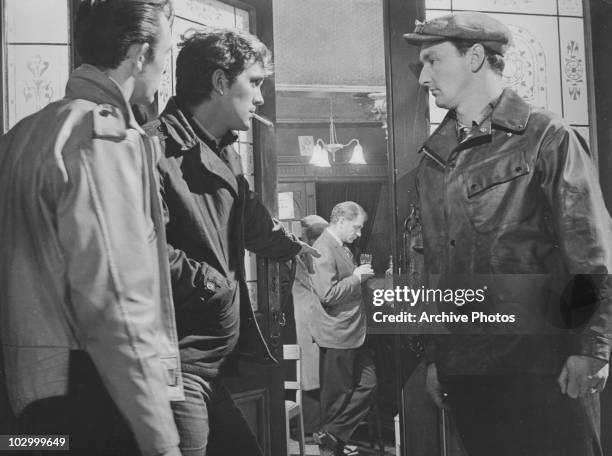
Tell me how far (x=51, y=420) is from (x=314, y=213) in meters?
0.78

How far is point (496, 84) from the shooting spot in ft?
5.30

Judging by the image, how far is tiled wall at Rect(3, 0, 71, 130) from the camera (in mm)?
1441

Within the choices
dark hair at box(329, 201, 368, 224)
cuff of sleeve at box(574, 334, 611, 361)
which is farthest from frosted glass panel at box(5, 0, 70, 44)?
cuff of sleeve at box(574, 334, 611, 361)

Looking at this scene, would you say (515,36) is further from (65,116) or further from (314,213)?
(65,116)

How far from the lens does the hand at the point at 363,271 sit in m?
1.66

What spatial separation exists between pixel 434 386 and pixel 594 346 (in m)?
0.40

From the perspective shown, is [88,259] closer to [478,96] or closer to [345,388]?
[345,388]

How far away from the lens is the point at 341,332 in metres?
1.71

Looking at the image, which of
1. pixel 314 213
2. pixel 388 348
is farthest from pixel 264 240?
pixel 388 348

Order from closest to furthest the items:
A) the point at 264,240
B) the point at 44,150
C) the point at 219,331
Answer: the point at 44,150 < the point at 219,331 < the point at 264,240

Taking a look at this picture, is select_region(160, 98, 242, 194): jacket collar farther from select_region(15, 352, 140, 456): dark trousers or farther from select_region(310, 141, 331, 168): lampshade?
→ select_region(15, 352, 140, 456): dark trousers

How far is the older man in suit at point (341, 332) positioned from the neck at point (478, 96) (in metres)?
0.36

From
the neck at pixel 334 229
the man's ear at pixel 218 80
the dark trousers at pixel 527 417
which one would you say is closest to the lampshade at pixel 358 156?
the neck at pixel 334 229

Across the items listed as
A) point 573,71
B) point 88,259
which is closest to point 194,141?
point 88,259
